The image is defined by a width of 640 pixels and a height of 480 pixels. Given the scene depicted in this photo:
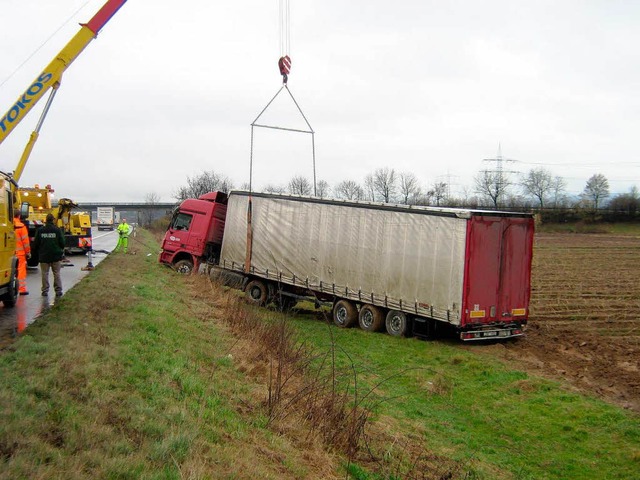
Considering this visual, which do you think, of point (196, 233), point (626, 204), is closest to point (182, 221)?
point (196, 233)

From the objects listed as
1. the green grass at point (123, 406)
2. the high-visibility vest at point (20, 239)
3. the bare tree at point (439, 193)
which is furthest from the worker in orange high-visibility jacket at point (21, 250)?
the bare tree at point (439, 193)

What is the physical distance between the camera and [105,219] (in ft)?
265

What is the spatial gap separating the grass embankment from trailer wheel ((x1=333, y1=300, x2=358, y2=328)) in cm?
320

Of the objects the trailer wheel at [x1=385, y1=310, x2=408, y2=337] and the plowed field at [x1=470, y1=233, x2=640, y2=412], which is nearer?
the plowed field at [x1=470, y1=233, x2=640, y2=412]

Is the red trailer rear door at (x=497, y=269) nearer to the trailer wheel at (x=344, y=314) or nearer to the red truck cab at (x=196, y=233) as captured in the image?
the trailer wheel at (x=344, y=314)

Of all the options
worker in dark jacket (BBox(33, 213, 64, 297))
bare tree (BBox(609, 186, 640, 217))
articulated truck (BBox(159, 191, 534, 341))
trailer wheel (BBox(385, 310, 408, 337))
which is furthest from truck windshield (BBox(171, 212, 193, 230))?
bare tree (BBox(609, 186, 640, 217))

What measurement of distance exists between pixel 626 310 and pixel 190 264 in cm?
1513

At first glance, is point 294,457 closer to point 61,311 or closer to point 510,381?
point 61,311

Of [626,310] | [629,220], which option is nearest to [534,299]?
[626,310]

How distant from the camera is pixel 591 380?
37.4ft

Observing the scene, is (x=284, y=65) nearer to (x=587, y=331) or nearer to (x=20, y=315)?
(x=20, y=315)

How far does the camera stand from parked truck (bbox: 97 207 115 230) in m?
77.6

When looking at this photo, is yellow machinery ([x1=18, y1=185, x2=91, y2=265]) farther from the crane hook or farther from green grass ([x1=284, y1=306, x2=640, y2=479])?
green grass ([x1=284, y1=306, x2=640, y2=479])

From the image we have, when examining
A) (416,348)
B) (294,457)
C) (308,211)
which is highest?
(308,211)
